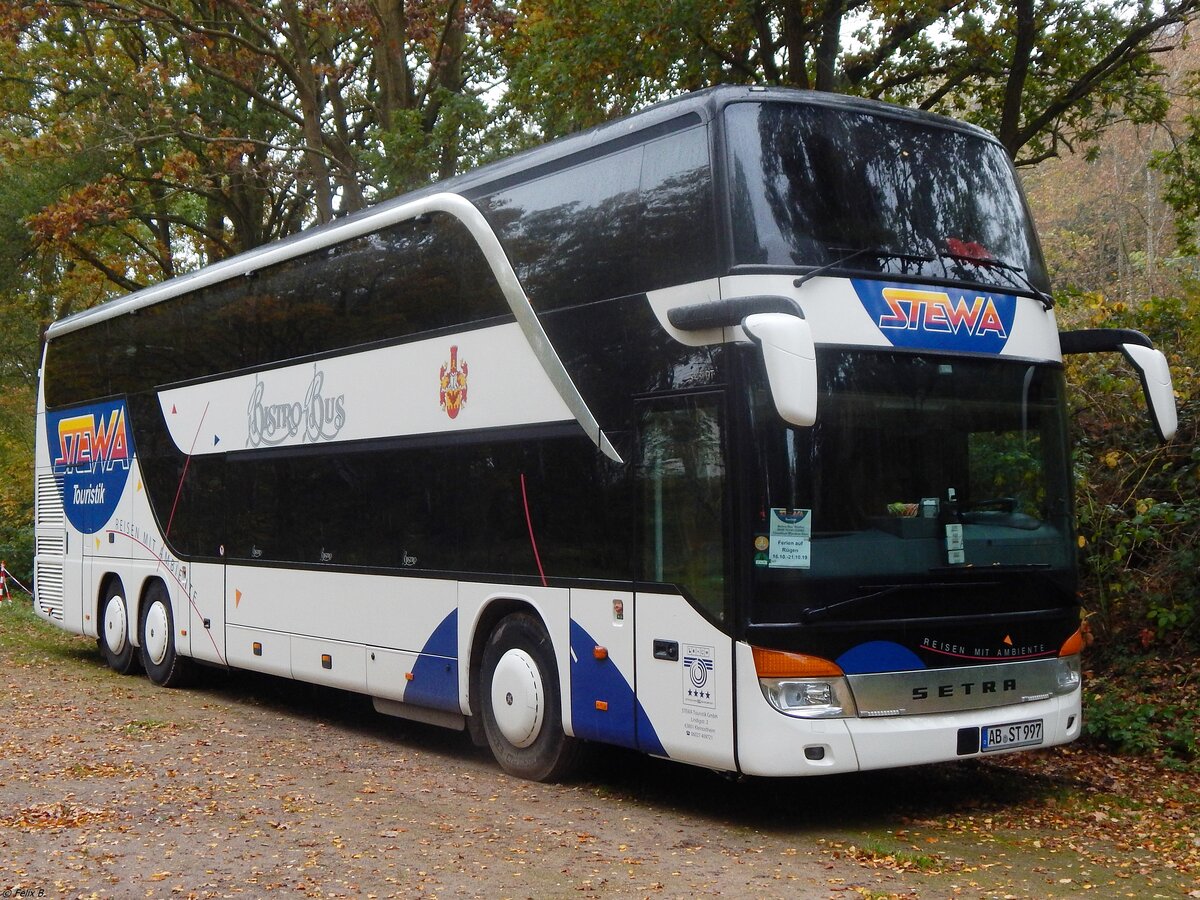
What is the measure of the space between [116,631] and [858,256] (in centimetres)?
1183

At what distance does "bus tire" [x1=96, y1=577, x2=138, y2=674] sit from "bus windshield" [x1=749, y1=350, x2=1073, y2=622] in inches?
432

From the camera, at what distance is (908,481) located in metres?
7.93

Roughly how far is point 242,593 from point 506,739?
4.83m

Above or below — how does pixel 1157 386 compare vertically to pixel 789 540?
above

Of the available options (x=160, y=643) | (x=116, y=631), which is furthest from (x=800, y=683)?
(x=116, y=631)

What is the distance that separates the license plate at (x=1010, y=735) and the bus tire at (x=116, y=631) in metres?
11.3

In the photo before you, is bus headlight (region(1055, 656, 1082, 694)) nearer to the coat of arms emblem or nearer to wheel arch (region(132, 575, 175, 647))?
the coat of arms emblem

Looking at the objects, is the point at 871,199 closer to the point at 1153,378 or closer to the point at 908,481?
the point at 908,481

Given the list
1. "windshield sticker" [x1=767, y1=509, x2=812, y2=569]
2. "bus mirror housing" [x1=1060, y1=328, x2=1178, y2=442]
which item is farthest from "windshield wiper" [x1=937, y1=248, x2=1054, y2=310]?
"windshield sticker" [x1=767, y1=509, x2=812, y2=569]

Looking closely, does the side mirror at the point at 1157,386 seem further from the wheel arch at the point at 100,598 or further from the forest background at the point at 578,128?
the wheel arch at the point at 100,598

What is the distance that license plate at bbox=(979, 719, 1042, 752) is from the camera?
8062 mm

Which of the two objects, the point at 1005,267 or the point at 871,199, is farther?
the point at 1005,267

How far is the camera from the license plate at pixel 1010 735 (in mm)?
8062

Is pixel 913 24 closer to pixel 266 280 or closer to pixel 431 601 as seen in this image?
pixel 266 280
